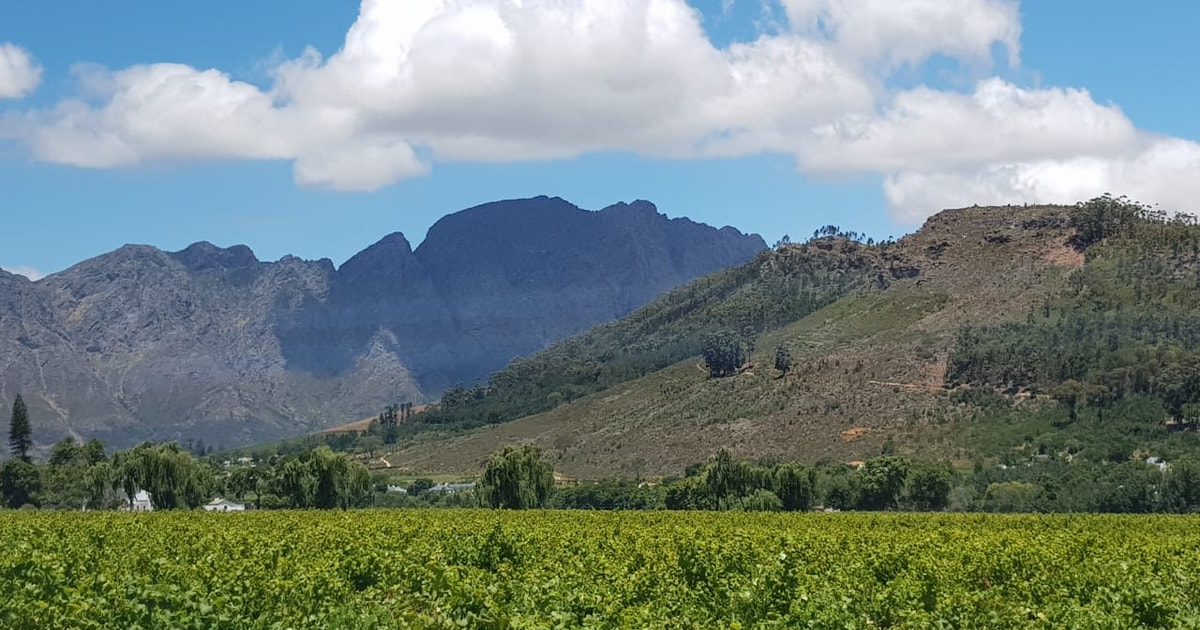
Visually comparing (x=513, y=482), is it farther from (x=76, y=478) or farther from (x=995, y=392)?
(x=995, y=392)

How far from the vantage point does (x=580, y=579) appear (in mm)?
26672

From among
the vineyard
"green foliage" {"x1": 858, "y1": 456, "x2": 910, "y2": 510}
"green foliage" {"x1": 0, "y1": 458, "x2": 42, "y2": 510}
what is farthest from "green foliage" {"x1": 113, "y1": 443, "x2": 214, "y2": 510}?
"green foliage" {"x1": 858, "y1": 456, "x2": 910, "y2": 510}

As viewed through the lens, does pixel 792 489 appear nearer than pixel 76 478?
Yes

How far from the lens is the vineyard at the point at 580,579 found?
1894 centimetres

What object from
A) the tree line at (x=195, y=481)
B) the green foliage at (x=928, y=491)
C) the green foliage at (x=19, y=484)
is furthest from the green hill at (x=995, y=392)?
the green foliage at (x=19, y=484)

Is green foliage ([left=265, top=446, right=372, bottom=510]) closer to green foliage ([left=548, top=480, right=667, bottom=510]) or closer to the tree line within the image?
the tree line

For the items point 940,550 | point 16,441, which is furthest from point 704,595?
point 16,441

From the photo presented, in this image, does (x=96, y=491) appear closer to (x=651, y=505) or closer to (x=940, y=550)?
(x=651, y=505)

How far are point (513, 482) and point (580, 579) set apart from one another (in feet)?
256

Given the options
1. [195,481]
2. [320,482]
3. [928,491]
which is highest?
[195,481]

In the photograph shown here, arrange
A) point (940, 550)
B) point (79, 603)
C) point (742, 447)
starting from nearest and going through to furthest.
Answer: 1. point (79, 603)
2. point (940, 550)
3. point (742, 447)

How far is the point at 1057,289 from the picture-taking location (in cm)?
19862

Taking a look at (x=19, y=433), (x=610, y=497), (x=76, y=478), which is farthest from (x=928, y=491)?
(x=19, y=433)

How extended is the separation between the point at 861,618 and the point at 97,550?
2333 cm
